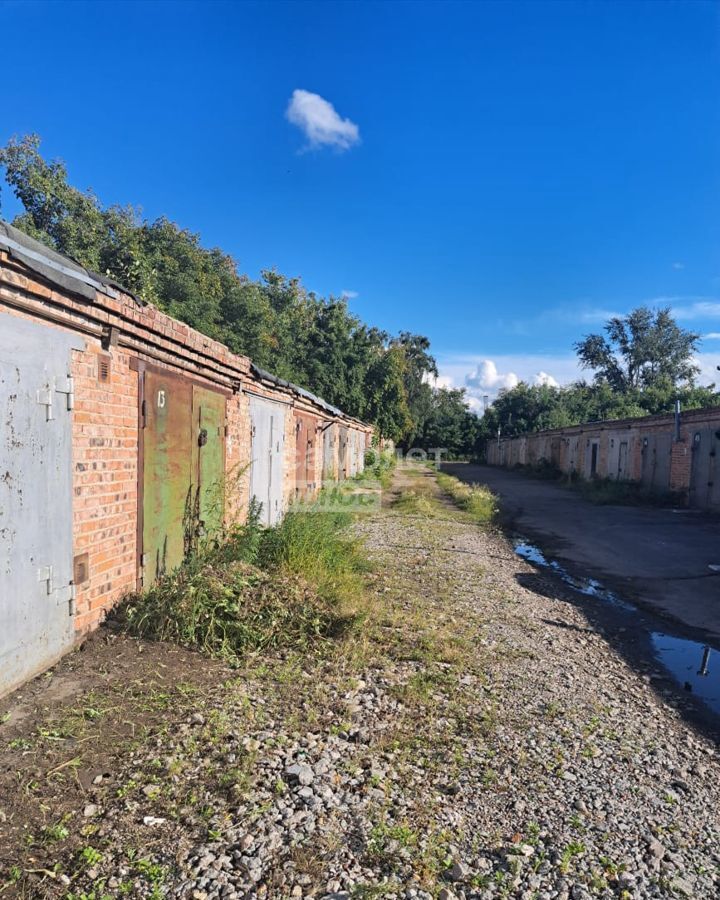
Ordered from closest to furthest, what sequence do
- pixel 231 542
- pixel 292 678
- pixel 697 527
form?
pixel 292 678 → pixel 231 542 → pixel 697 527

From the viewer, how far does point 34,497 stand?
317cm

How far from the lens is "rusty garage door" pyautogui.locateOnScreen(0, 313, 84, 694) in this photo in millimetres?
2953

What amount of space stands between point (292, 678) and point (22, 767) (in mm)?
1632

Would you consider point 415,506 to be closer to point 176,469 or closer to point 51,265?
point 176,469

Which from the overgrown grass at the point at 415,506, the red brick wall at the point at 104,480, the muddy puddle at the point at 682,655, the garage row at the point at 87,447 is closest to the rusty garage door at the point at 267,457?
the garage row at the point at 87,447

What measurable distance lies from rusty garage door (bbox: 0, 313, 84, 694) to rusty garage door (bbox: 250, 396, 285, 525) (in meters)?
3.89

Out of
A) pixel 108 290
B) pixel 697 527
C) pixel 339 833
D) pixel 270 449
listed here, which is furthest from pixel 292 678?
pixel 697 527

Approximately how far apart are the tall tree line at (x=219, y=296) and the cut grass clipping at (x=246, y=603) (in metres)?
9.45

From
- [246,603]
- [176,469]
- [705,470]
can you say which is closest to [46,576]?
[246,603]

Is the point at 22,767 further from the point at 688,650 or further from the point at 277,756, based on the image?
the point at 688,650

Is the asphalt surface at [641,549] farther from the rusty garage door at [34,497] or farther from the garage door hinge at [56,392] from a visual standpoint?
the garage door hinge at [56,392]

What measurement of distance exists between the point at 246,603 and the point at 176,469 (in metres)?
1.50

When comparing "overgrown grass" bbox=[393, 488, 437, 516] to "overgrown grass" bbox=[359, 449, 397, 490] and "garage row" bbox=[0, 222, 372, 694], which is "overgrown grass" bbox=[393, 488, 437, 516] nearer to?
"overgrown grass" bbox=[359, 449, 397, 490]

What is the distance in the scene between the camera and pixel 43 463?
128 inches
